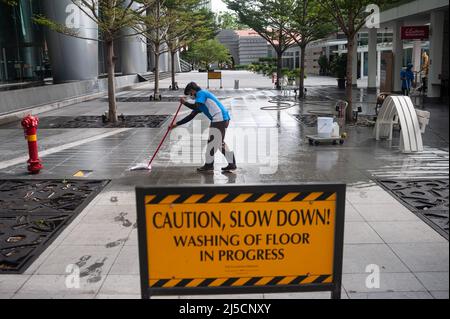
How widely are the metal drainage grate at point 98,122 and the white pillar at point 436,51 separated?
12942 mm

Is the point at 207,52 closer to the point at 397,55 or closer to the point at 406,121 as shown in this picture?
the point at 397,55

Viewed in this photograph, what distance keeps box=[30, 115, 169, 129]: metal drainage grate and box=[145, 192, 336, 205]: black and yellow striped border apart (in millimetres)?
12524

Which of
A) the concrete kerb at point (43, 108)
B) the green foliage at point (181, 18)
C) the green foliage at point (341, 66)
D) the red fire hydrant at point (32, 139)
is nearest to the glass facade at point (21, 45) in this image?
the concrete kerb at point (43, 108)

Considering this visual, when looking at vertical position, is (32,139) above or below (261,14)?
below

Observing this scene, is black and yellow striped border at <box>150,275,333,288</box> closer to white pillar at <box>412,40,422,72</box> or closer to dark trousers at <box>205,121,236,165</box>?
dark trousers at <box>205,121,236,165</box>

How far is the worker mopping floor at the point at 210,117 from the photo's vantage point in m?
8.98

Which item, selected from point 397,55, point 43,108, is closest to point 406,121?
point 43,108

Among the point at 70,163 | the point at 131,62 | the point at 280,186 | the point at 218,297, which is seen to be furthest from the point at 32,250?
the point at 131,62

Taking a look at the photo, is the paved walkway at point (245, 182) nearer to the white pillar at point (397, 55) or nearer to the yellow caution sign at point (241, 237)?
the yellow caution sign at point (241, 237)

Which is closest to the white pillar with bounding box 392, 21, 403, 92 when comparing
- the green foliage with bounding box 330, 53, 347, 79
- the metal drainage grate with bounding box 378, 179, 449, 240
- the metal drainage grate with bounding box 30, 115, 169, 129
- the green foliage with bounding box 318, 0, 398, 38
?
the green foliage with bounding box 330, 53, 347, 79

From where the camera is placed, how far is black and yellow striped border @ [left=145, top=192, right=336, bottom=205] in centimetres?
343

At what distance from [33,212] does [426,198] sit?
583cm

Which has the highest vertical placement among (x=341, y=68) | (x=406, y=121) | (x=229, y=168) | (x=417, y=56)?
(x=417, y=56)

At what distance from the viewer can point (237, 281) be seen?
3.64 metres
